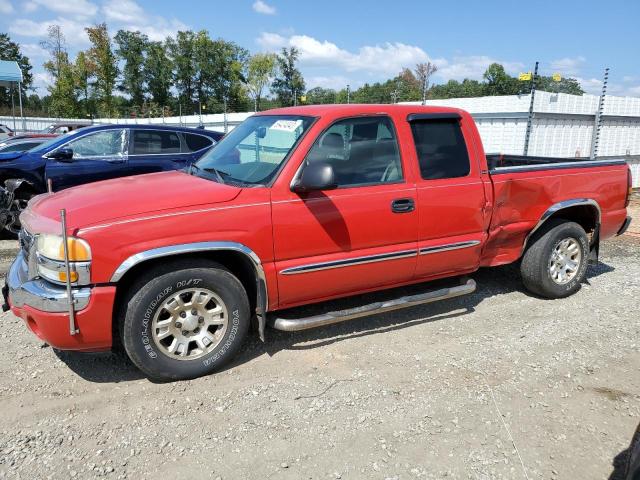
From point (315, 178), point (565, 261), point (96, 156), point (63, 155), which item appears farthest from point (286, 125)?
point (63, 155)

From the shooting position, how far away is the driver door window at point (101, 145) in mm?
7723

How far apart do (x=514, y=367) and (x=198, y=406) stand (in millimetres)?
2397

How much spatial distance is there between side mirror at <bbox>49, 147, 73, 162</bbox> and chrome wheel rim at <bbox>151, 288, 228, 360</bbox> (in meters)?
5.37

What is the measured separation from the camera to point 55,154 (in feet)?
24.9

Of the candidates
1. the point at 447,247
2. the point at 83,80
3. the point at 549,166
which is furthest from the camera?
the point at 83,80

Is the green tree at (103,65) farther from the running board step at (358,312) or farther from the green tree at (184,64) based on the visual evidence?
the running board step at (358,312)

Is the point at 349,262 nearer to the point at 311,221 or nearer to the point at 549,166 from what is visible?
the point at 311,221

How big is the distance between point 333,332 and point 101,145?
5.54m

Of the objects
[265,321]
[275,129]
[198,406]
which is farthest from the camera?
[275,129]

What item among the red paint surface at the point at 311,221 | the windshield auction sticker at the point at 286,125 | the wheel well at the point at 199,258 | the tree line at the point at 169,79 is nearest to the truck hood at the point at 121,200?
the red paint surface at the point at 311,221

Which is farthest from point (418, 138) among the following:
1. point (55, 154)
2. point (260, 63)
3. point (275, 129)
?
point (260, 63)

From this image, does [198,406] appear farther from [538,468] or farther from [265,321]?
[538,468]

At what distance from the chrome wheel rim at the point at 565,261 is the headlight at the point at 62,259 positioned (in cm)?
441

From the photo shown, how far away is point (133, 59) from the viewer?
2881 inches
